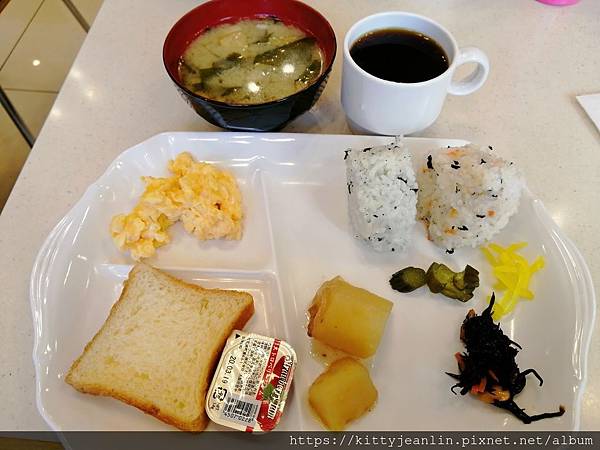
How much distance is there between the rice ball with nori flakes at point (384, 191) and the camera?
124 cm

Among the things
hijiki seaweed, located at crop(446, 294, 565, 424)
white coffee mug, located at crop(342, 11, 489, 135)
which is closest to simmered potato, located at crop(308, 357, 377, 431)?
hijiki seaweed, located at crop(446, 294, 565, 424)

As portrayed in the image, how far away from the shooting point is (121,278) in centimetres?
132

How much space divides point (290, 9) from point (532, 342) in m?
1.20

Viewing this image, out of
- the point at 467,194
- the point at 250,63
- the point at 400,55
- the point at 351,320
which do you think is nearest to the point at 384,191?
the point at 467,194

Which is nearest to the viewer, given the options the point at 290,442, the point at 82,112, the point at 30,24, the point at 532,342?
the point at 290,442

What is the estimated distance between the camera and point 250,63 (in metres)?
1.49

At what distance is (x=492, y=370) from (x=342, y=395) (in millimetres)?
350

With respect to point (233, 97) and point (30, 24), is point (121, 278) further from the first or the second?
point (30, 24)

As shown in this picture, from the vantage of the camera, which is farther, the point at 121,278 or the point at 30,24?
the point at 30,24

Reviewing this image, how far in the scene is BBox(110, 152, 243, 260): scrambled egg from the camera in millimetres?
1317

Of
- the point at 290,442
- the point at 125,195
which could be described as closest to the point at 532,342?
the point at 290,442

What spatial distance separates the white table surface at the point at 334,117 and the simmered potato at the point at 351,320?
527mm

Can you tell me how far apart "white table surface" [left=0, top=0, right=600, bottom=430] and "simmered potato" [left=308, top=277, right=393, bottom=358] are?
1.73 ft

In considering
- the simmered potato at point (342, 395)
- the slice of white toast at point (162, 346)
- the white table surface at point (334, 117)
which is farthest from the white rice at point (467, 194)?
the slice of white toast at point (162, 346)
